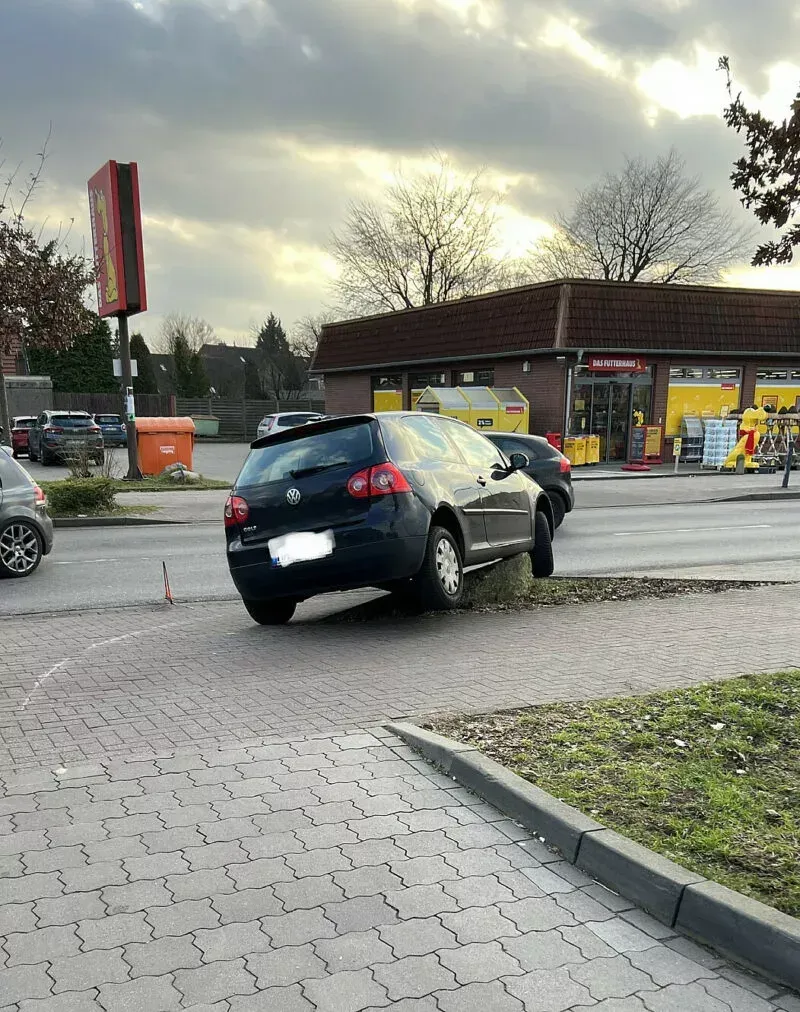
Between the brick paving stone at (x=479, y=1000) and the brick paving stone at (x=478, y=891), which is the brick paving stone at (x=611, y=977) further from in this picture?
the brick paving stone at (x=478, y=891)

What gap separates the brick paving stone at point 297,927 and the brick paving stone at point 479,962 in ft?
1.30

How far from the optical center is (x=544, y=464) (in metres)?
12.7

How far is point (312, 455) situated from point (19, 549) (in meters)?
4.95

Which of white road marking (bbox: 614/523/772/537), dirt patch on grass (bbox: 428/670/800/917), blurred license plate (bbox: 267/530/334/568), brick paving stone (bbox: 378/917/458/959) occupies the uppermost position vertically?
blurred license plate (bbox: 267/530/334/568)

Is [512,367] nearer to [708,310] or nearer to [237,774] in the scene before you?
[708,310]

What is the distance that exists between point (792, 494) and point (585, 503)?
5767 mm

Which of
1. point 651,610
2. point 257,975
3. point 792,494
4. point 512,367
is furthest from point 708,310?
point 257,975

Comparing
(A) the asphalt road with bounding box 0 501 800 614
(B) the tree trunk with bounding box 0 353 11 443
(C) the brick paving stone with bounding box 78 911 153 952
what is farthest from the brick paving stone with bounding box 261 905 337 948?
(B) the tree trunk with bounding box 0 353 11 443

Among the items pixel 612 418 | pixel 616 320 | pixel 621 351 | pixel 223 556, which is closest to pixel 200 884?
pixel 223 556

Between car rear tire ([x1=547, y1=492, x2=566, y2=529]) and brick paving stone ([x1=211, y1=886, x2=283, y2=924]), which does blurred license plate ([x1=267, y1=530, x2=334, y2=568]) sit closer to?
brick paving stone ([x1=211, y1=886, x2=283, y2=924])

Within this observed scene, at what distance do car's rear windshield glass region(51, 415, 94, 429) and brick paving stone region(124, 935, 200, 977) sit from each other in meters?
26.5

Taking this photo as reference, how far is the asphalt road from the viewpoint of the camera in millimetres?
8922

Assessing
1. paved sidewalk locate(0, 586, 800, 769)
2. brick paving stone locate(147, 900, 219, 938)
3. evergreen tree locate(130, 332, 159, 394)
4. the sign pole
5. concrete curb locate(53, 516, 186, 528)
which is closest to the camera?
brick paving stone locate(147, 900, 219, 938)

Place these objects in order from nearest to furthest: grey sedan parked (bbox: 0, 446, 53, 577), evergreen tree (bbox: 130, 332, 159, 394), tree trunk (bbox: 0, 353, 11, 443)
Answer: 1. grey sedan parked (bbox: 0, 446, 53, 577)
2. tree trunk (bbox: 0, 353, 11, 443)
3. evergreen tree (bbox: 130, 332, 159, 394)
